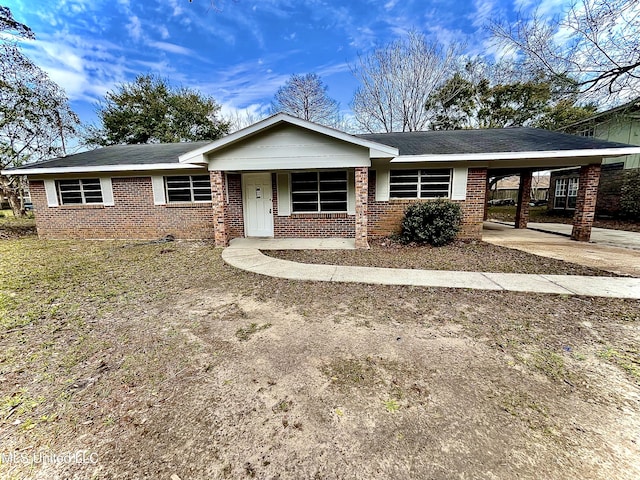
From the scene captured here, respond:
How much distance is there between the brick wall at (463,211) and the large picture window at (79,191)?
33.0ft

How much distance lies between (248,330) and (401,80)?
20.9 meters

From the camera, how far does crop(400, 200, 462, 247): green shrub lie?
8398 millimetres

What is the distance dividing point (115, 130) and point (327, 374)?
1200 inches

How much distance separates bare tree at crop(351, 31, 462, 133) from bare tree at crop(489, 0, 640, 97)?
27.7ft

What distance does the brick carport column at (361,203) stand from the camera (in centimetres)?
798

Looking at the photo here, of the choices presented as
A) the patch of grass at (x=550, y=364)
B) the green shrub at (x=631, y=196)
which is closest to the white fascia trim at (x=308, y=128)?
the patch of grass at (x=550, y=364)

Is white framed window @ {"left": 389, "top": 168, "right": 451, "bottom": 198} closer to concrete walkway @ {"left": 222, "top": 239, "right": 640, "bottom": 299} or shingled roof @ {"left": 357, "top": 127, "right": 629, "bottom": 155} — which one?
shingled roof @ {"left": 357, "top": 127, "right": 629, "bottom": 155}

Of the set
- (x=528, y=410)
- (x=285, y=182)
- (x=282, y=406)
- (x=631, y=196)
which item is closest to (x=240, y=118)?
(x=285, y=182)

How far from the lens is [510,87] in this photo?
21453 millimetres

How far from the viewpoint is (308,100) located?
23.8 metres

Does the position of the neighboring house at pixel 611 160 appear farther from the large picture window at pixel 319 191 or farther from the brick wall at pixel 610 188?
the large picture window at pixel 319 191

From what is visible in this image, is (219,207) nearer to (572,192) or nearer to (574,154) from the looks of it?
(574,154)

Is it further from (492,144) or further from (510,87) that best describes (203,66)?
(510,87)

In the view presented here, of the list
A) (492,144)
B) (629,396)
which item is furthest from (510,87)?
(629,396)
